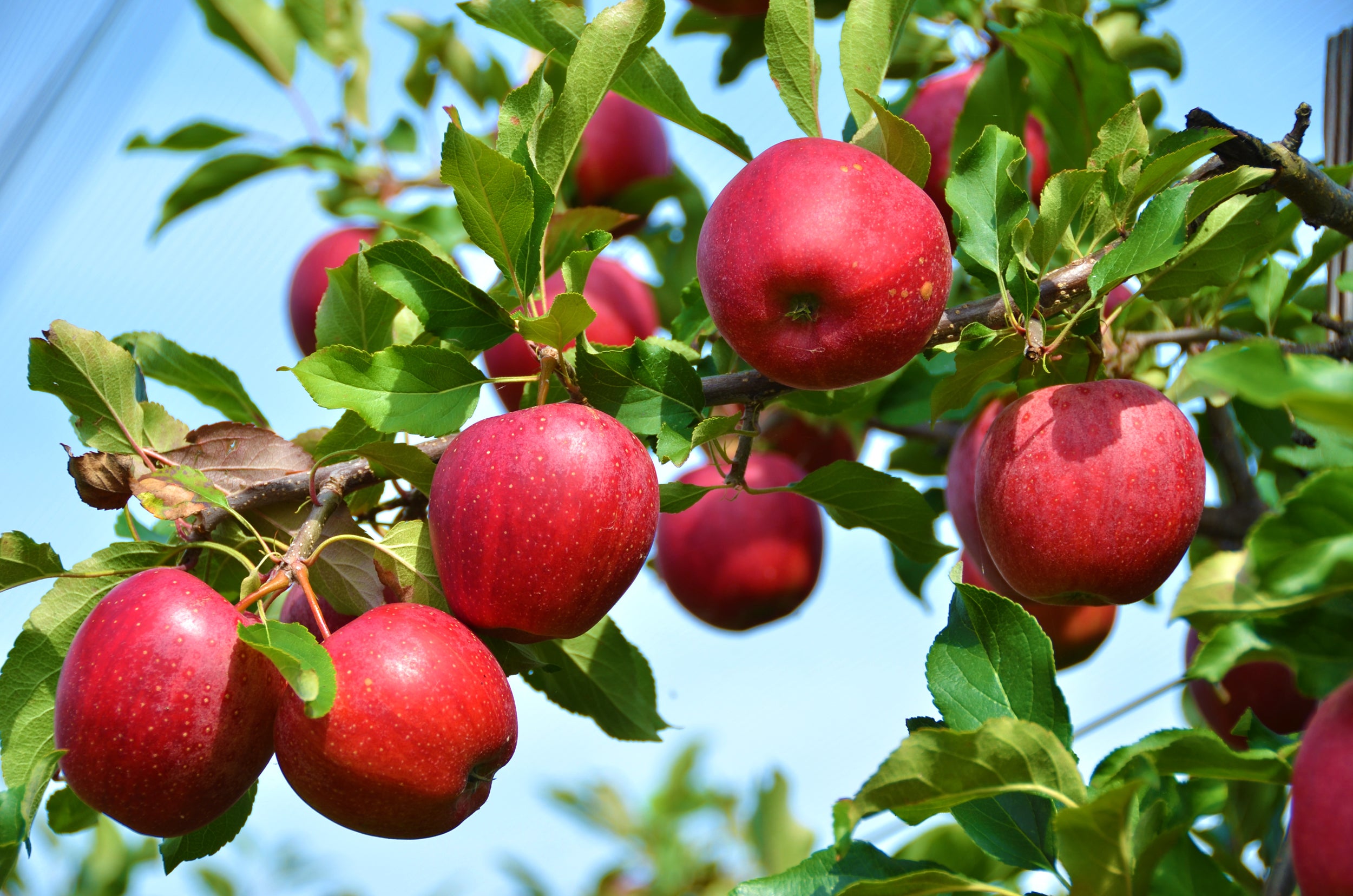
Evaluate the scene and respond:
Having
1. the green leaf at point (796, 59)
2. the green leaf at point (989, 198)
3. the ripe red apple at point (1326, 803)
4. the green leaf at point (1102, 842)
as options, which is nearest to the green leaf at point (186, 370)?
the green leaf at point (796, 59)

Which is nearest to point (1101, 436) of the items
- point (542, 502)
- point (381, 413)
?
point (542, 502)

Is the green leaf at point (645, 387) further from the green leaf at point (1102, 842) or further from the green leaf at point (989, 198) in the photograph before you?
the green leaf at point (1102, 842)

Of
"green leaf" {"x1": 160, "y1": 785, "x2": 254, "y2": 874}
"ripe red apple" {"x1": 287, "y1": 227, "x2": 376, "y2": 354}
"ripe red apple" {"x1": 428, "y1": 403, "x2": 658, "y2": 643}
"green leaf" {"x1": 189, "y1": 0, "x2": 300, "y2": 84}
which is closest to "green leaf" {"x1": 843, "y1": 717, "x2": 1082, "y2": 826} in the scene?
"ripe red apple" {"x1": 428, "y1": 403, "x2": 658, "y2": 643}

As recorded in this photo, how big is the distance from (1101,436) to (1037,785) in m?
0.26

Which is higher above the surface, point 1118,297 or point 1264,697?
point 1118,297

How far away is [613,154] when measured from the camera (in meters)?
1.81

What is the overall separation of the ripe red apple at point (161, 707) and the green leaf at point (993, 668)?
1.50ft

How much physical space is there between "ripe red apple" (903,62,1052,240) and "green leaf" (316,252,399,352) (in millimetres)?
660

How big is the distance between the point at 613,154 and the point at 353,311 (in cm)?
92

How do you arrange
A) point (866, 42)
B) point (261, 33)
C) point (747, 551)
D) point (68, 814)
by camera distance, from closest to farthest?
point (866, 42) < point (68, 814) < point (747, 551) < point (261, 33)

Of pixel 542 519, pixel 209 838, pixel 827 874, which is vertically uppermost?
pixel 542 519

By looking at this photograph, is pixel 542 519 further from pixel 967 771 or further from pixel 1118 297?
pixel 1118 297

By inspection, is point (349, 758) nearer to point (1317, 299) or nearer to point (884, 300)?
point (884, 300)

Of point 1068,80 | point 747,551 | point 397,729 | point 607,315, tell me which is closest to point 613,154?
point 607,315
